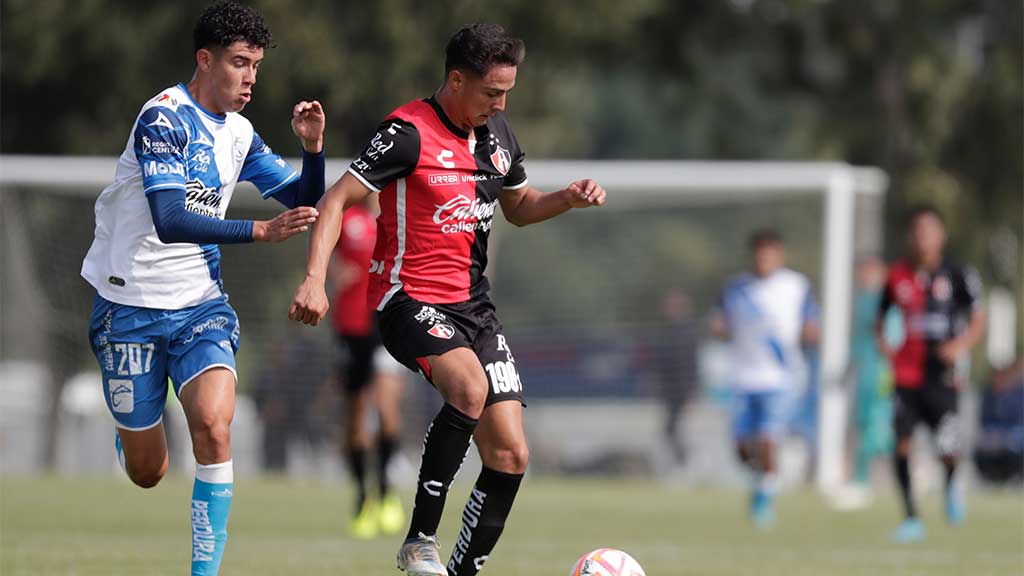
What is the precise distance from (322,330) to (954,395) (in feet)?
30.4

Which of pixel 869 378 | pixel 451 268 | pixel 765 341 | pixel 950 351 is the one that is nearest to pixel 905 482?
pixel 950 351

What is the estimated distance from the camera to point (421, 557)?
690cm

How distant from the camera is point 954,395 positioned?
1354 centimetres

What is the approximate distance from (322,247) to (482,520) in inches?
51.7

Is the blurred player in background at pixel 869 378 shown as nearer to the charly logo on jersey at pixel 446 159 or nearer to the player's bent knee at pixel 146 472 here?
the charly logo on jersey at pixel 446 159

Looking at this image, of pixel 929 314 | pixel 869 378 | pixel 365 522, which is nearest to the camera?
pixel 365 522

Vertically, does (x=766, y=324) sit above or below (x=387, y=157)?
below

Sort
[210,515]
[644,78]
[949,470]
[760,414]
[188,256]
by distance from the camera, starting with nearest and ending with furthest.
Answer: [210,515]
[188,256]
[949,470]
[760,414]
[644,78]

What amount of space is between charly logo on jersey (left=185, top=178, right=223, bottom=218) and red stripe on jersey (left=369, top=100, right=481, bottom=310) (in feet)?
2.27

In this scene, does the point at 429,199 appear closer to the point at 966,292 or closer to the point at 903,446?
the point at 903,446

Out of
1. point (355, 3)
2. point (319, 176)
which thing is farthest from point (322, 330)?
point (319, 176)

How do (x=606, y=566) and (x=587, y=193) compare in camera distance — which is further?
(x=587, y=193)

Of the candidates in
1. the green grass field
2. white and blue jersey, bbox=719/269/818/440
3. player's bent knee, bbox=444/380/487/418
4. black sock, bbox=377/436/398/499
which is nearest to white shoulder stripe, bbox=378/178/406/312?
player's bent knee, bbox=444/380/487/418

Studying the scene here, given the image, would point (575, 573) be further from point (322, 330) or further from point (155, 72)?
point (155, 72)
